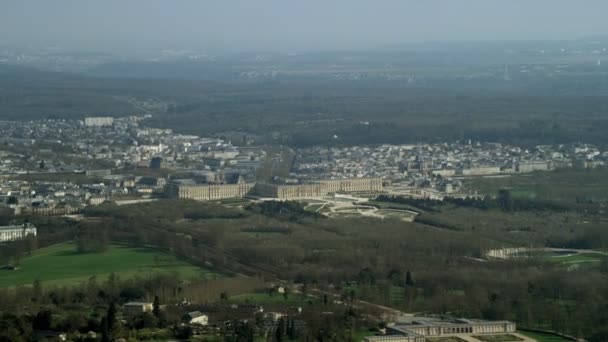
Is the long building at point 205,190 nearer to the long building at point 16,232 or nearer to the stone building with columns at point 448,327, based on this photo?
the long building at point 16,232

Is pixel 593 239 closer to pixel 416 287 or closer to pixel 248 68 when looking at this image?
pixel 416 287

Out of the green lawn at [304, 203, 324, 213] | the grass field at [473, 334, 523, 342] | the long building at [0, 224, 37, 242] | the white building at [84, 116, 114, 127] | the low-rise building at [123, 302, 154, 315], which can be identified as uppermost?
the grass field at [473, 334, 523, 342]

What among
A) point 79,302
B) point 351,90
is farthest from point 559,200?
point 351,90

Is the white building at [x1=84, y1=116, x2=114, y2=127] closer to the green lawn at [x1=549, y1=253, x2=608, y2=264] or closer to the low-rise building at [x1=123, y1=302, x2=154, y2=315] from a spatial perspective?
the green lawn at [x1=549, y1=253, x2=608, y2=264]

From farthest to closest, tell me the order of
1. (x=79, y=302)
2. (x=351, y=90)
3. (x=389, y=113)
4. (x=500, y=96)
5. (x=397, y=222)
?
(x=351, y=90), (x=500, y=96), (x=389, y=113), (x=397, y=222), (x=79, y=302)

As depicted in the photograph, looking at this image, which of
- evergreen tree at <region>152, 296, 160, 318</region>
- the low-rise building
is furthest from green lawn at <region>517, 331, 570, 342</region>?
the low-rise building
